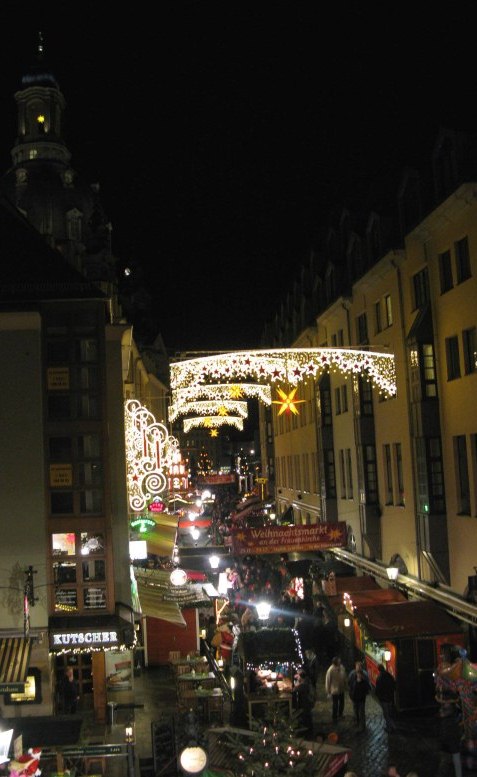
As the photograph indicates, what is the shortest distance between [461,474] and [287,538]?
525 cm

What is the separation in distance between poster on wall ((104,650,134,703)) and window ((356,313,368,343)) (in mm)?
16069

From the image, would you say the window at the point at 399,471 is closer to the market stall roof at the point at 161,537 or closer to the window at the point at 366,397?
the window at the point at 366,397

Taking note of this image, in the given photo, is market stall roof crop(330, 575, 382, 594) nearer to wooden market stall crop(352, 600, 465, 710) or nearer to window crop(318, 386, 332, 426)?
wooden market stall crop(352, 600, 465, 710)

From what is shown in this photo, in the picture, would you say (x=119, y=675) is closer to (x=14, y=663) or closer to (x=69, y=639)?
(x=69, y=639)

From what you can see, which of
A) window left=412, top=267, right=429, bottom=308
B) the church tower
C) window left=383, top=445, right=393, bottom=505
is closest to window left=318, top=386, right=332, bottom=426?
window left=383, top=445, right=393, bottom=505

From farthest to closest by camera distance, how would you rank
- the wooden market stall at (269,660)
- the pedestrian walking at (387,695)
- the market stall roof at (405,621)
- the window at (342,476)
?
the window at (342,476) < the market stall roof at (405,621) < the wooden market stall at (269,660) < the pedestrian walking at (387,695)

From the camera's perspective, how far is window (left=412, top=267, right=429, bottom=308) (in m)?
23.8

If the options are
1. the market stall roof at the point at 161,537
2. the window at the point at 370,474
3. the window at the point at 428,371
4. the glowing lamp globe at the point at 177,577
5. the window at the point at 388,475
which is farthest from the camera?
the window at the point at 370,474

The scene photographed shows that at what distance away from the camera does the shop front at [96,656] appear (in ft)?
56.2

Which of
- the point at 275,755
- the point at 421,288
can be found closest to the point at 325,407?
the point at 421,288

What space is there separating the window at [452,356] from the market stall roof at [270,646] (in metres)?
A: 8.72

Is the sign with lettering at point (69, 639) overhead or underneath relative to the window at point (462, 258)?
underneath

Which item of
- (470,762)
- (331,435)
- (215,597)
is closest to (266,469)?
(331,435)

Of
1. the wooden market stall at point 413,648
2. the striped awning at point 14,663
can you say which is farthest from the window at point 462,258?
the striped awning at point 14,663
